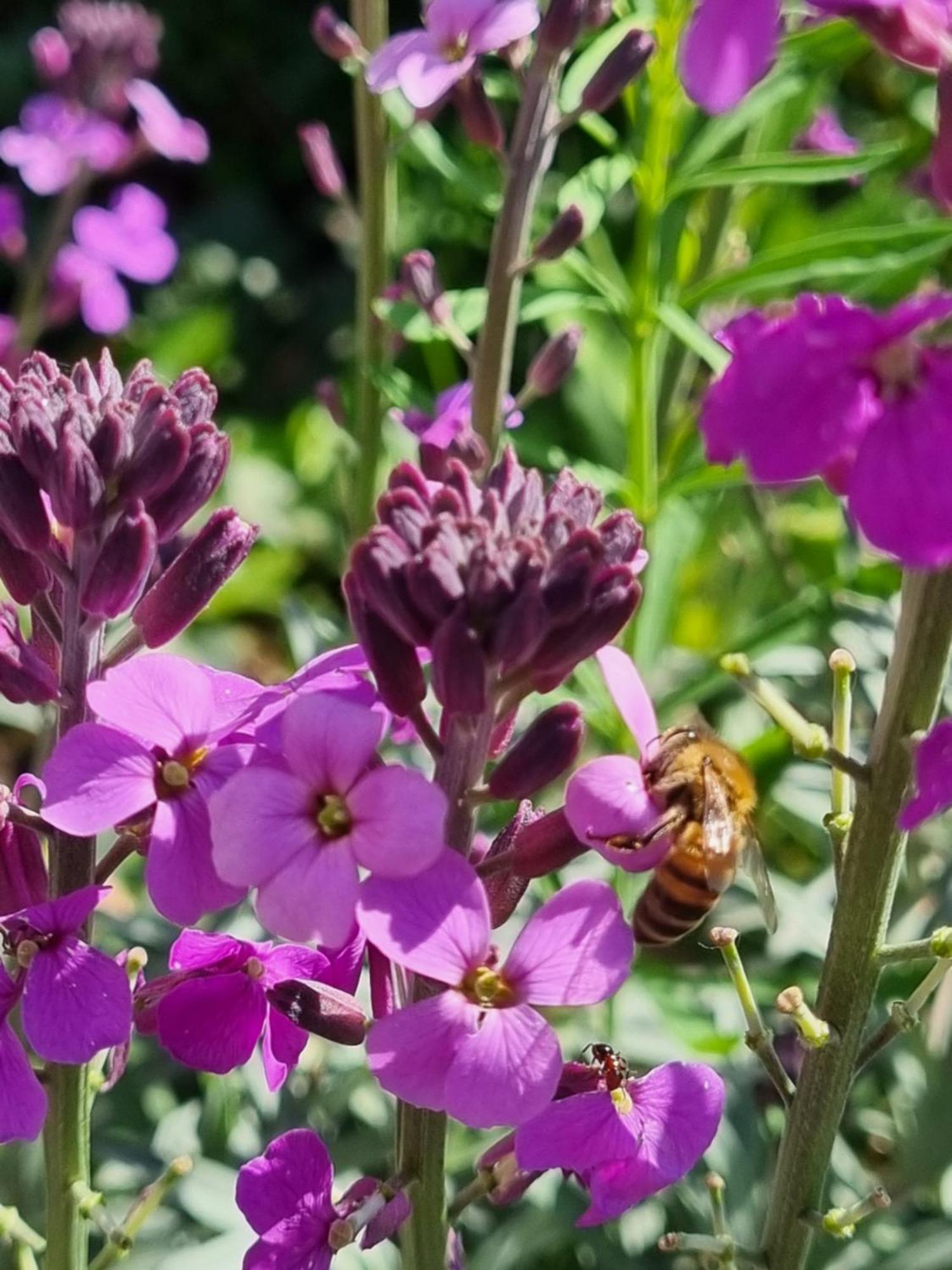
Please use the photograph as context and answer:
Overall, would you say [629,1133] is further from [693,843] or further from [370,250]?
[370,250]

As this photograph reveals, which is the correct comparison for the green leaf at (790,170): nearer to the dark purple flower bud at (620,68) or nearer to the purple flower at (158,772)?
the dark purple flower bud at (620,68)

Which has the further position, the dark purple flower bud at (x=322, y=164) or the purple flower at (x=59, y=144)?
the purple flower at (x=59, y=144)

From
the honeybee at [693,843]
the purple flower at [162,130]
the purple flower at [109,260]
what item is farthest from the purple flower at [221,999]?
the purple flower at [162,130]

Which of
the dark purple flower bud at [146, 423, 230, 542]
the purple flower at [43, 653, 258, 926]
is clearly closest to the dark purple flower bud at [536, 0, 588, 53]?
the dark purple flower bud at [146, 423, 230, 542]

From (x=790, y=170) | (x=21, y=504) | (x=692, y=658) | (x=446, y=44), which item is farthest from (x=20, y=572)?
(x=692, y=658)

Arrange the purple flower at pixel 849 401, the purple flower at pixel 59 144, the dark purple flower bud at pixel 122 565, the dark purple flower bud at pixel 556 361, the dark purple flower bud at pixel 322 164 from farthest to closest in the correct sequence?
the purple flower at pixel 59 144
the dark purple flower bud at pixel 322 164
the dark purple flower bud at pixel 556 361
the dark purple flower bud at pixel 122 565
the purple flower at pixel 849 401

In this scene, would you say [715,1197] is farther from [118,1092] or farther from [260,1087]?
[118,1092]
